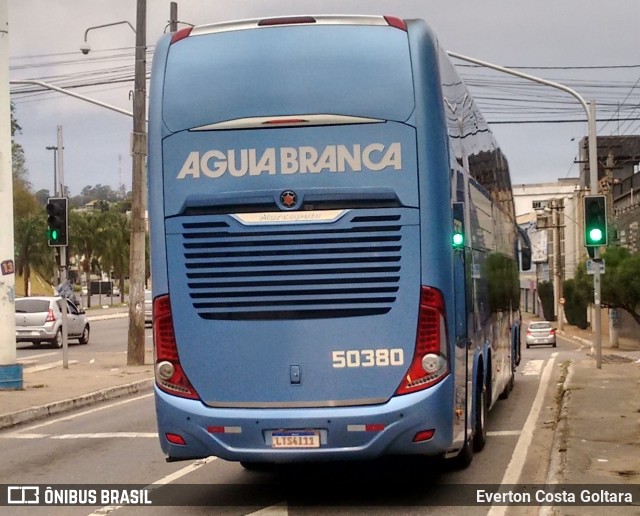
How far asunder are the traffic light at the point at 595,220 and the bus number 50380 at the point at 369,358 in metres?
13.4

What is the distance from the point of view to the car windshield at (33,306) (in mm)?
36844

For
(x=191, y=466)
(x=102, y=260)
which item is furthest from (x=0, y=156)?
(x=102, y=260)

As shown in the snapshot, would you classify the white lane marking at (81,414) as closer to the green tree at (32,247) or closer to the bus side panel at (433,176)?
the bus side panel at (433,176)

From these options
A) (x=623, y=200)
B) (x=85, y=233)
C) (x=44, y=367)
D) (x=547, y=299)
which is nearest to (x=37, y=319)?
(x=44, y=367)

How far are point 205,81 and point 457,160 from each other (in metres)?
2.35

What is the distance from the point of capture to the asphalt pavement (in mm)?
10414

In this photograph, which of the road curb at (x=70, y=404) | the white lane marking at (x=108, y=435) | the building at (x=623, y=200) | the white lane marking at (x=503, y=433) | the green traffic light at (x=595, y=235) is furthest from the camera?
the building at (x=623, y=200)

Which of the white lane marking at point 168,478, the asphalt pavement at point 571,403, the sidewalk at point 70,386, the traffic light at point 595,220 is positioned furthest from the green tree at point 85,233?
Result: the white lane marking at point 168,478

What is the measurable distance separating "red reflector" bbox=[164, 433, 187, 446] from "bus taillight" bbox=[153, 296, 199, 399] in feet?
1.06

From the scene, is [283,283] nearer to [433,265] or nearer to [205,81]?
[433,265]

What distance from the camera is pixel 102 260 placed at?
97438 millimetres

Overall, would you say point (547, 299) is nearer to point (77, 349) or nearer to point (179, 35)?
point (77, 349)

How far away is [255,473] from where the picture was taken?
11.1 m

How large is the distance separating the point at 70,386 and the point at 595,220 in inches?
417
